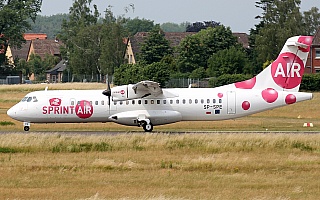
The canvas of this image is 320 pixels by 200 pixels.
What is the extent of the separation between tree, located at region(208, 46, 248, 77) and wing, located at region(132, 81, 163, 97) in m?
46.2

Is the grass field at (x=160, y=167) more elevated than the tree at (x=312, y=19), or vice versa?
the tree at (x=312, y=19)

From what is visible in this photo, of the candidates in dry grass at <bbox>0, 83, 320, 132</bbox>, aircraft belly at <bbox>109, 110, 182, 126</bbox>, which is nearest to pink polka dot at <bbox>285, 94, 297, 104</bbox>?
dry grass at <bbox>0, 83, 320, 132</bbox>

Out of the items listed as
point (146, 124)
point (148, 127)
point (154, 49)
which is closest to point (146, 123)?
point (146, 124)

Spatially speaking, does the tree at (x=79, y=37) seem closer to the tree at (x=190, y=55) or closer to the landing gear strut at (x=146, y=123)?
the tree at (x=190, y=55)

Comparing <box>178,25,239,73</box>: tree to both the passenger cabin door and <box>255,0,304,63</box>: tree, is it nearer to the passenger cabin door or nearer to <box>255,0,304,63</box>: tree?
<box>255,0,304,63</box>: tree

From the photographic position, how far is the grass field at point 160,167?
1798 cm

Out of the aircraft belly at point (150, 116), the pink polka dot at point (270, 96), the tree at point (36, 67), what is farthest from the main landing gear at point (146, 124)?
the tree at point (36, 67)

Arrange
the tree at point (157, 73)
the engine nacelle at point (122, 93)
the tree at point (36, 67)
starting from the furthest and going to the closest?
the tree at point (36, 67) < the tree at point (157, 73) < the engine nacelle at point (122, 93)

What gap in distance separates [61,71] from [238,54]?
1708 inches

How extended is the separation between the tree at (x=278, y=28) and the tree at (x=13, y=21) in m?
35.2

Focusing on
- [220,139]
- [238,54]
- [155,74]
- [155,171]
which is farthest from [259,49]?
[155,171]

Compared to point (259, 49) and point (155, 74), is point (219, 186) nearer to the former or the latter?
point (155, 74)

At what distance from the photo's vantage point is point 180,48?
93.1m

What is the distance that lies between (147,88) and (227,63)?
4820cm
